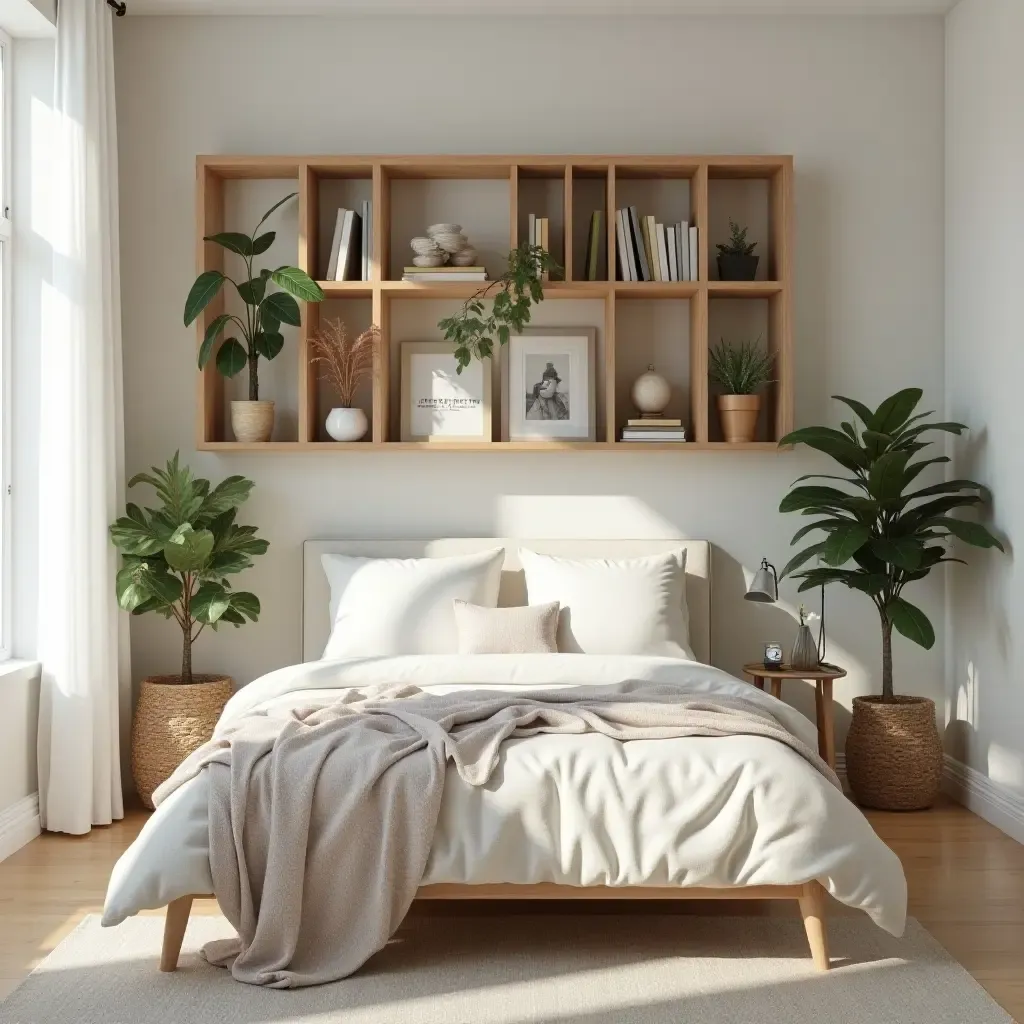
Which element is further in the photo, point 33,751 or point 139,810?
point 139,810

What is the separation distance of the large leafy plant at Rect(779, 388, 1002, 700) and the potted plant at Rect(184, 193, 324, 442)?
6.52 feet

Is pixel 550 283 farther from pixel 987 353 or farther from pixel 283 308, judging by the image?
pixel 987 353

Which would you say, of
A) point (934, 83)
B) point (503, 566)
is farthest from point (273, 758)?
point (934, 83)

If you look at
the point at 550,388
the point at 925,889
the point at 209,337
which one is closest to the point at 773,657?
the point at 925,889

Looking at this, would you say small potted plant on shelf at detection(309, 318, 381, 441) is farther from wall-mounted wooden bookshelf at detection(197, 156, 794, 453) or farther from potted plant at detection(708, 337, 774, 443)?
potted plant at detection(708, 337, 774, 443)

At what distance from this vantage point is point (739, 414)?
15.8 feet

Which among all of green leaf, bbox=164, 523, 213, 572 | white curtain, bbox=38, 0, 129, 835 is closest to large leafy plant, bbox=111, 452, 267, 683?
green leaf, bbox=164, 523, 213, 572

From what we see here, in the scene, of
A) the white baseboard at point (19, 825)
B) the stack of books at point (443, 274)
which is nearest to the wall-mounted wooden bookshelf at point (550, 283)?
the stack of books at point (443, 274)

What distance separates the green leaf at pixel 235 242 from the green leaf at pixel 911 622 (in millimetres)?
2836

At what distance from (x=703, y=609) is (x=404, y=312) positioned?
1.73 metres

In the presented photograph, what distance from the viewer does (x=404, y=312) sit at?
5.02 m

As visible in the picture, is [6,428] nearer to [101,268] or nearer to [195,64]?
[101,268]

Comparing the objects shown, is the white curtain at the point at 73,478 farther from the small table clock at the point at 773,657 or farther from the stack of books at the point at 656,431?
the small table clock at the point at 773,657

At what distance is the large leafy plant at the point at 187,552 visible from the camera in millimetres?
4438
